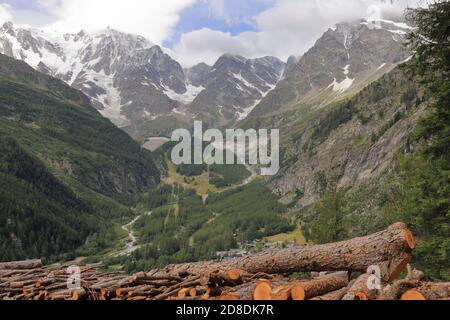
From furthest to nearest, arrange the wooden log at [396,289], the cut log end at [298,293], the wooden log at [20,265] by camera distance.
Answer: the wooden log at [20,265] → the cut log end at [298,293] → the wooden log at [396,289]

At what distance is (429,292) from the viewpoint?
37.8 ft

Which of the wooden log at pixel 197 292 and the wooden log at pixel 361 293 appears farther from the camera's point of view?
the wooden log at pixel 197 292

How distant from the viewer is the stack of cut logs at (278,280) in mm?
11648

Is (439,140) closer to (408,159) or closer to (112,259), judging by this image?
(408,159)

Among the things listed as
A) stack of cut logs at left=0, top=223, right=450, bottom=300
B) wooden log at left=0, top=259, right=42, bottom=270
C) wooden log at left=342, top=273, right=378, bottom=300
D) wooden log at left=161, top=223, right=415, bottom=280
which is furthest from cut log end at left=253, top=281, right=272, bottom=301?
wooden log at left=0, top=259, right=42, bottom=270

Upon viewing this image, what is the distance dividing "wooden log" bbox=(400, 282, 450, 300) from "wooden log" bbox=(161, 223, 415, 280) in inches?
149

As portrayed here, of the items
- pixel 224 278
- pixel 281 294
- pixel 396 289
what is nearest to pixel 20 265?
pixel 224 278

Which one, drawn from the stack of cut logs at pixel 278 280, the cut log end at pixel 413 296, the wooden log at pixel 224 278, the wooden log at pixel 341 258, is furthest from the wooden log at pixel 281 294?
the wooden log at pixel 341 258

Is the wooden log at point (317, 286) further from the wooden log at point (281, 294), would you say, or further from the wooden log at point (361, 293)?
the wooden log at point (361, 293)

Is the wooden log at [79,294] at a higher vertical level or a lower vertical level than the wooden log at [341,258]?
lower

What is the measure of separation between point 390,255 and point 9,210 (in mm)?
179812

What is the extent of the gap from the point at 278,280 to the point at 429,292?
19.9 feet

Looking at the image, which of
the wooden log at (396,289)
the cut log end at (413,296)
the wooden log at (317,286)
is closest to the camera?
the cut log end at (413,296)

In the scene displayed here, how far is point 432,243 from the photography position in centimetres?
2377
